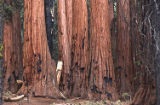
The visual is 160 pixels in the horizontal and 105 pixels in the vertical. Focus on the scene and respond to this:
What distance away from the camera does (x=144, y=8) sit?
582 centimetres

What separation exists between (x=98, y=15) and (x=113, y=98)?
9.73 ft

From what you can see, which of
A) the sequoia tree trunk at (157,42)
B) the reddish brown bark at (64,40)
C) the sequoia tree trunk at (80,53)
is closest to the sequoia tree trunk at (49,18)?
the reddish brown bark at (64,40)

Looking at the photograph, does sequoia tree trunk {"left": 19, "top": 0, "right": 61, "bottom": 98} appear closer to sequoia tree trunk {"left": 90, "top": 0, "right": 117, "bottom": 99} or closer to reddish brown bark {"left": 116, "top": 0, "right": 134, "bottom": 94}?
sequoia tree trunk {"left": 90, "top": 0, "right": 117, "bottom": 99}

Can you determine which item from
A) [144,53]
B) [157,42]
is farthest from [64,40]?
[157,42]

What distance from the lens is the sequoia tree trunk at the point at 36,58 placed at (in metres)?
10.4

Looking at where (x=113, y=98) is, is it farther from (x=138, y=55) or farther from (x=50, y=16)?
(x=138, y=55)

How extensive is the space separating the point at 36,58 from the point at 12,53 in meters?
3.31

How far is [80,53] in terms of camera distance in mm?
12602

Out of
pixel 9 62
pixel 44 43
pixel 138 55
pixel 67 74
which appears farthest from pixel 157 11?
pixel 9 62

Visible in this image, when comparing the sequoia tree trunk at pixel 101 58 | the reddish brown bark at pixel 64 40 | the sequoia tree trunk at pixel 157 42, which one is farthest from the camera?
the reddish brown bark at pixel 64 40

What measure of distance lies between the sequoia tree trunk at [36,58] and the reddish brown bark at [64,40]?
6.67 ft

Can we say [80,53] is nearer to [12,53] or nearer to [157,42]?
[12,53]

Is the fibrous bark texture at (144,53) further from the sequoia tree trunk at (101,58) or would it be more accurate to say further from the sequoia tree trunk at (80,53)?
the sequoia tree trunk at (80,53)

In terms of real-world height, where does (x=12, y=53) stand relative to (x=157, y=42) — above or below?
below
